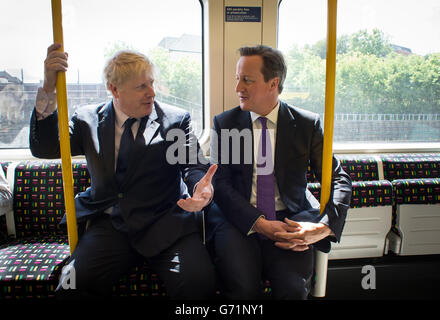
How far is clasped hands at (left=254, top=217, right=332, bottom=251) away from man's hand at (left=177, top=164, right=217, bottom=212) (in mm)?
363

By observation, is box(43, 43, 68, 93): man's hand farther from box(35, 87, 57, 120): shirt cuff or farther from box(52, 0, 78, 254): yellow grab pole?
box(35, 87, 57, 120): shirt cuff

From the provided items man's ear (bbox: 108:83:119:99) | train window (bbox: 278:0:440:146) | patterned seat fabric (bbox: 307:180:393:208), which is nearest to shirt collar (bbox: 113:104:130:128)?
man's ear (bbox: 108:83:119:99)

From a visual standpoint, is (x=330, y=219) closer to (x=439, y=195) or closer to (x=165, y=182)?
(x=165, y=182)

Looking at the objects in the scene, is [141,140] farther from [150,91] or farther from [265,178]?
[265,178]

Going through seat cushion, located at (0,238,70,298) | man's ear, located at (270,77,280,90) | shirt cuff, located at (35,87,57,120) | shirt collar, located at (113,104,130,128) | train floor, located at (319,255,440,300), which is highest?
man's ear, located at (270,77,280,90)

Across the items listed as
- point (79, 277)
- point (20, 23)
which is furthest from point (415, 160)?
point (20, 23)

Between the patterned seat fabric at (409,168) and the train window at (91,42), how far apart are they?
1808 millimetres

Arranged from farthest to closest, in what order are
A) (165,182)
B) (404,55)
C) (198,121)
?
(404,55), (198,121), (165,182)

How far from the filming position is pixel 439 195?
254 centimetres

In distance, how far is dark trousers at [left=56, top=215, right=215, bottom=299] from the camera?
1645mm

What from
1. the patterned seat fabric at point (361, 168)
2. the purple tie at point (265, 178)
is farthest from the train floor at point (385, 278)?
the purple tie at point (265, 178)

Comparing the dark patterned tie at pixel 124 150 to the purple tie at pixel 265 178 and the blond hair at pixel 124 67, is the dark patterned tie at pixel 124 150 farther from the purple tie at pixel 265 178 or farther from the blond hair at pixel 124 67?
the purple tie at pixel 265 178

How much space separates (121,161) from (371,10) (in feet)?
8.49

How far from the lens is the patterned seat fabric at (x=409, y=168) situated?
2740mm
